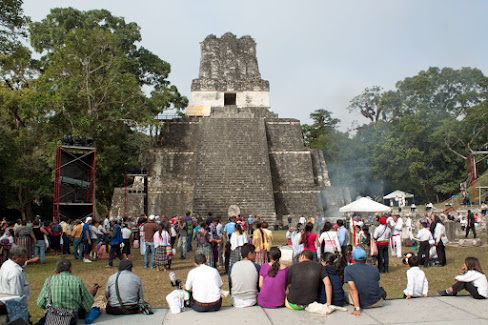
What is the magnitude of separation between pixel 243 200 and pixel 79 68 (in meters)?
8.34

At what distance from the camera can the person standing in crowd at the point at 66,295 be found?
15.0 feet

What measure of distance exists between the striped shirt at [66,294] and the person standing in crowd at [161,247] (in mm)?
4200

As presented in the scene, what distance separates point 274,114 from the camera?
28328mm

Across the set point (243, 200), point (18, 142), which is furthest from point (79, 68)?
point (243, 200)

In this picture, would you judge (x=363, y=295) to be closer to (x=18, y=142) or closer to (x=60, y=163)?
(x=60, y=163)

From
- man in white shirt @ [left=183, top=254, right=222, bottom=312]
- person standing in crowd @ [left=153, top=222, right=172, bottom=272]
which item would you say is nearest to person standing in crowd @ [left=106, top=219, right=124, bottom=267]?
person standing in crowd @ [left=153, top=222, right=172, bottom=272]

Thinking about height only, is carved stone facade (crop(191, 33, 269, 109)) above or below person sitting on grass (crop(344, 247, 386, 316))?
above

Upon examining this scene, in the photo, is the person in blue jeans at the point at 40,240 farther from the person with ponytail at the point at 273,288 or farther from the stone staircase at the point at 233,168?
the stone staircase at the point at 233,168

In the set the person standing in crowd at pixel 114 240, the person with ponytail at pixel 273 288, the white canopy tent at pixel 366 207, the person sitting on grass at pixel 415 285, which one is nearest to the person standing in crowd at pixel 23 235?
the person standing in crowd at pixel 114 240

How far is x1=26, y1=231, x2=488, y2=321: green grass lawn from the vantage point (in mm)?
6934

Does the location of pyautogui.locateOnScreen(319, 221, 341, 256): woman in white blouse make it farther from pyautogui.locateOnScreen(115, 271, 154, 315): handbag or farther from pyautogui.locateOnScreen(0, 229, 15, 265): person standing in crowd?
pyautogui.locateOnScreen(0, 229, 15, 265): person standing in crowd

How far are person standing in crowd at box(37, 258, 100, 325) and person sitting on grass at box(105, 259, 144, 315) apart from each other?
0.33m

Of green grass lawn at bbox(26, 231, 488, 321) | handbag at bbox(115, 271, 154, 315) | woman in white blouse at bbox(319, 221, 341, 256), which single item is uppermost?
woman in white blouse at bbox(319, 221, 341, 256)

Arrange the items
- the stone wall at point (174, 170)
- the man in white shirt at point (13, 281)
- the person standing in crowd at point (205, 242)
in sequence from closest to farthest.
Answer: the man in white shirt at point (13, 281) < the person standing in crowd at point (205, 242) < the stone wall at point (174, 170)
